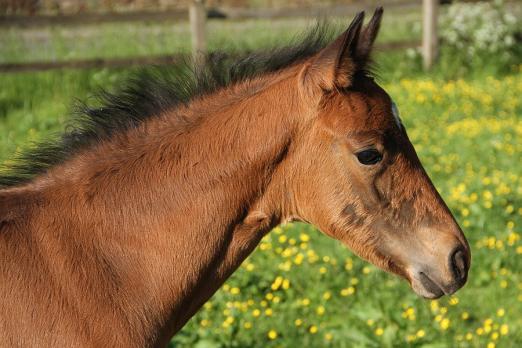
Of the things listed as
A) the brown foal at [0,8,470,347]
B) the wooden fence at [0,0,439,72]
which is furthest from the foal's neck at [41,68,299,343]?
the wooden fence at [0,0,439,72]

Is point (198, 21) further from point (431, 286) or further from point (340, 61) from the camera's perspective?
point (431, 286)

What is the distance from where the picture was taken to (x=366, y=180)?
3209 millimetres

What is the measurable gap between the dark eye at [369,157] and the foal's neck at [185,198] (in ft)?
0.89

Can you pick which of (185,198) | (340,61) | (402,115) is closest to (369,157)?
(340,61)

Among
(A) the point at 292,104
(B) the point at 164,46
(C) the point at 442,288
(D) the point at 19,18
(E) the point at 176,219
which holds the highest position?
(A) the point at 292,104

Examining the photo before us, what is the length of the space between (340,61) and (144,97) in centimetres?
80

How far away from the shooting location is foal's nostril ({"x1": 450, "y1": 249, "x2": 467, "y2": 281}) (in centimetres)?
324

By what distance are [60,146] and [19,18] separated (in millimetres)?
8922

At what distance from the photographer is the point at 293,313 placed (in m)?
5.55

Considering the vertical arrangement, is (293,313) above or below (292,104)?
below

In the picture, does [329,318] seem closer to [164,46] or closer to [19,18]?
[19,18]

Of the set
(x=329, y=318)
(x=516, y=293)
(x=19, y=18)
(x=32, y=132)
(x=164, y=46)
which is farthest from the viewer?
(x=164, y=46)

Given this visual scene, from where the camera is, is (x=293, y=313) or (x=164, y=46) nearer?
(x=293, y=313)

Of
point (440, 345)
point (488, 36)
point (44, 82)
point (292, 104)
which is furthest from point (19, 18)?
point (292, 104)
